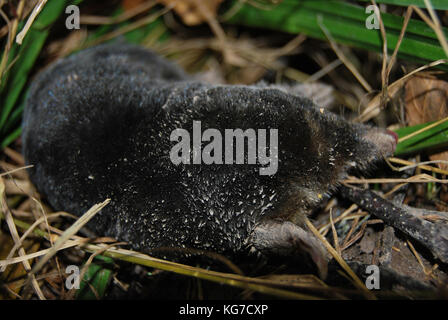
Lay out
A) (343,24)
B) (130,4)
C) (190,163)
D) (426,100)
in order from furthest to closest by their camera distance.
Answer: (130,4), (343,24), (426,100), (190,163)

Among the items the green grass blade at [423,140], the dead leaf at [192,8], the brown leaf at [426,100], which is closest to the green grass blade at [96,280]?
the green grass blade at [423,140]

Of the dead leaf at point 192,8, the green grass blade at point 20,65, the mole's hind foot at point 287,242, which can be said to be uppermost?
the dead leaf at point 192,8

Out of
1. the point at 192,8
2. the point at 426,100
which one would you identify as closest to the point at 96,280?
the point at 426,100

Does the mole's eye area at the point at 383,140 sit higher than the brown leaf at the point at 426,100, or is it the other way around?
the brown leaf at the point at 426,100

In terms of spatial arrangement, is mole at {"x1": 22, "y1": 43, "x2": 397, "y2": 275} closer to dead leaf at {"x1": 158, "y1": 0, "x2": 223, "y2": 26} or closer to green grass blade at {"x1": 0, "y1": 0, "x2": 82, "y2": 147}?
green grass blade at {"x1": 0, "y1": 0, "x2": 82, "y2": 147}

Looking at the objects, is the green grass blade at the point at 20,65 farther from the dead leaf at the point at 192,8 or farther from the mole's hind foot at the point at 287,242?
the mole's hind foot at the point at 287,242

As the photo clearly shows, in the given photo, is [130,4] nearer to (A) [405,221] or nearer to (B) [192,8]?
(B) [192,8]
